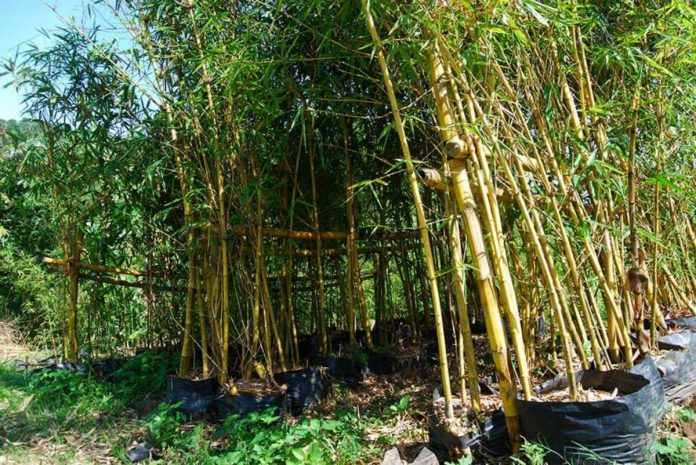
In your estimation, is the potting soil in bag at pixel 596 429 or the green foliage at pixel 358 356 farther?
the green foliage at pixel 358 356

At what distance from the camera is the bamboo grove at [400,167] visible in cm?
211

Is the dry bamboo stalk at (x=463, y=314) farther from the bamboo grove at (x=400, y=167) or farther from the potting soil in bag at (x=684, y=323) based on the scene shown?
the potting soil in bag at (x=684, y=323)

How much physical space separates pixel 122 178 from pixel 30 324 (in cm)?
436

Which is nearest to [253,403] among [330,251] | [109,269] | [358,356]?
[358,356]

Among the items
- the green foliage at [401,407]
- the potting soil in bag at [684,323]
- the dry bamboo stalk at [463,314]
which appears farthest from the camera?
the potting soil in bag at [684,323]

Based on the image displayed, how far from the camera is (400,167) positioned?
351cm

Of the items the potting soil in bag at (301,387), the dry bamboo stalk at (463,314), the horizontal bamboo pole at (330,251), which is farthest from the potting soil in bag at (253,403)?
the dry bamboo stalk at (463,314)

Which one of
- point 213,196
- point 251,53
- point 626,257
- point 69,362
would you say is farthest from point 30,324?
point 626,257

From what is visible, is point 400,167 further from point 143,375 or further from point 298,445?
point 143,375

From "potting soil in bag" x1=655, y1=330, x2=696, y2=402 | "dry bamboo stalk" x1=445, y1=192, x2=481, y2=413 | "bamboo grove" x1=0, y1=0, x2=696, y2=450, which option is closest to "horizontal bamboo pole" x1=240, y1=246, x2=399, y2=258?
"bamboo grove" x1=0, y1=0, x2=696, y2=450

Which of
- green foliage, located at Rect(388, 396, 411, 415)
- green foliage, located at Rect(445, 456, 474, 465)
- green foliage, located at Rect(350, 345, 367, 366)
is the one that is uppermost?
green foliage, located at Rect(350, 345, 367, 366)

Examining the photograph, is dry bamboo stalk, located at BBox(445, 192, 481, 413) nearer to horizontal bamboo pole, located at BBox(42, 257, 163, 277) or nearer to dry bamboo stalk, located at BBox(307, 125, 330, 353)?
dry bamboo stalk, located at BBox(307, 125, 330, 353)

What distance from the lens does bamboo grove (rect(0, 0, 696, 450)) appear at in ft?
6.93

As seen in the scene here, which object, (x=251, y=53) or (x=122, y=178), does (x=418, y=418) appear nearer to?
(x=251, y=53)
